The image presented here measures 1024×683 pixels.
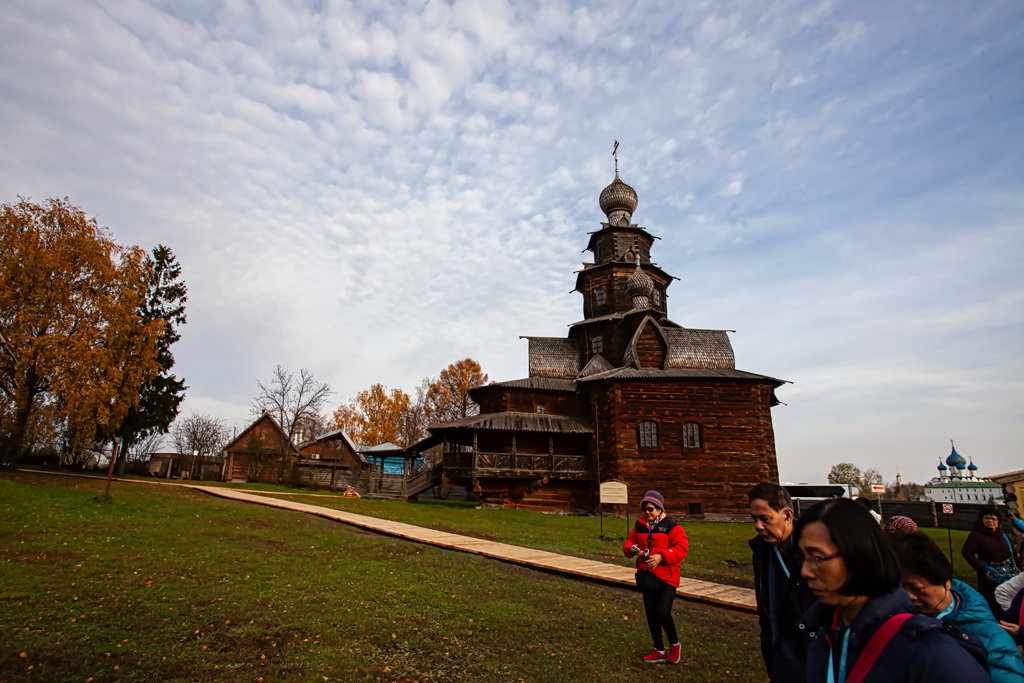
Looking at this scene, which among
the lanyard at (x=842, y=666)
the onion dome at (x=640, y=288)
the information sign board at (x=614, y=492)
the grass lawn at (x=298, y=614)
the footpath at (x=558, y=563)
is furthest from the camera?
the onion dome at (x=640, y=288)

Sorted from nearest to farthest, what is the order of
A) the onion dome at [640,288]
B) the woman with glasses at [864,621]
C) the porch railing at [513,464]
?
the woman with glasses at [864,621]
the porch railing at [513,464]
the onion dome at [640,288]

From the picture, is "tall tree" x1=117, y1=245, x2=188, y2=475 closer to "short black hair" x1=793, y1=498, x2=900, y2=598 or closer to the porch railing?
the porch railing

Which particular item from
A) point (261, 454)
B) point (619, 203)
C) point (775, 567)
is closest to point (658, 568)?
point (775, 567)

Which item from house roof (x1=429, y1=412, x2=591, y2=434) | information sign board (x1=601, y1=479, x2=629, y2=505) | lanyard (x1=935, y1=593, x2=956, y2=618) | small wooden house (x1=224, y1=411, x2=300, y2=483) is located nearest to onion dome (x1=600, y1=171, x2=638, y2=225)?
house roof (x1=429, y1=412, x2=591, y2=434)

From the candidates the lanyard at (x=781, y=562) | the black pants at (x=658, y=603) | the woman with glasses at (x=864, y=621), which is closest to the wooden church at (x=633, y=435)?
the black pants at (x=658, y=603)

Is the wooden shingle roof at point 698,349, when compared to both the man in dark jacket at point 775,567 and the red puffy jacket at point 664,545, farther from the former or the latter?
the man in dark jacket at point 775,567

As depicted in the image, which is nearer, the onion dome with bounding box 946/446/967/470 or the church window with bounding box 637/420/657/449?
the church window with bounding box 637/420/657/449

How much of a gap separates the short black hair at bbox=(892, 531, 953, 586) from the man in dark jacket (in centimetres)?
71

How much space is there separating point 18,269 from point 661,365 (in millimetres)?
30596

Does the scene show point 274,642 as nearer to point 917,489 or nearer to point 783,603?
point 783,603

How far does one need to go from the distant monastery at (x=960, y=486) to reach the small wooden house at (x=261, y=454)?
207 ft

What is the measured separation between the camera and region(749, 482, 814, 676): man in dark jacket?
3.76 m

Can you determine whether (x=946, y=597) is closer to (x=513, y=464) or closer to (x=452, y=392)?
(x=513, y=464)

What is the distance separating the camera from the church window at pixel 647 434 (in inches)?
1115
